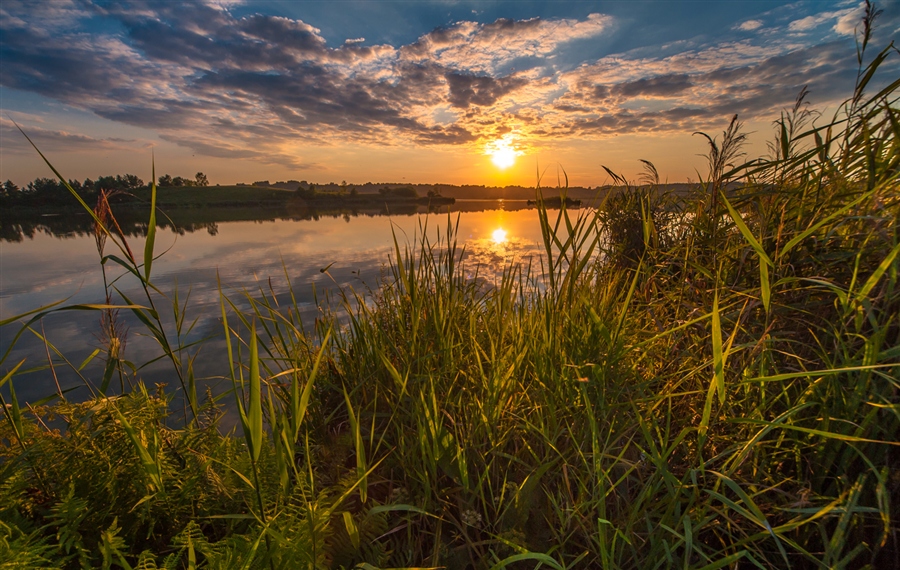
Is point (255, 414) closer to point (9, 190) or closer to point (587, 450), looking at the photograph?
point (587, 450)

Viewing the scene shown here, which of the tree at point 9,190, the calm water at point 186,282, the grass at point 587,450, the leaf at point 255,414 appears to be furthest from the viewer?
the tree at point 9,190

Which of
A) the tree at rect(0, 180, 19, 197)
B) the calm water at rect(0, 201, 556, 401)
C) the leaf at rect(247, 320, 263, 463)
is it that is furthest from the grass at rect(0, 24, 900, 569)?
the tree at rect(0, 180, 19, 197)

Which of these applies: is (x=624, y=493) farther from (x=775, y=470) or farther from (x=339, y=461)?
(x=339, y=461)

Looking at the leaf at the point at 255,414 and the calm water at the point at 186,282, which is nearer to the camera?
the leaf at the point at 255,414

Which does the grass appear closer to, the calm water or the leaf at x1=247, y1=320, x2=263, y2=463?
the leaf at x1=247, y1=320, x2=263, y2=463

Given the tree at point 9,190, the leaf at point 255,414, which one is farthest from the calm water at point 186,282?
the tree at point 9,190

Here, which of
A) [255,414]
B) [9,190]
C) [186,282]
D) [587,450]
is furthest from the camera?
[9,190]

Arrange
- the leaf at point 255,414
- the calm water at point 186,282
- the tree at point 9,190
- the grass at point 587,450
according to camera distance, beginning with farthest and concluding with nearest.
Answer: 1. the tree at point 9,190
2. the calm water at point 186,282
3. the grass at point 587,450
4. the leaf at point 255,414

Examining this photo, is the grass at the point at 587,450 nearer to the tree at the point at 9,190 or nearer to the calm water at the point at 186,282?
the calm water at the point at 186,282

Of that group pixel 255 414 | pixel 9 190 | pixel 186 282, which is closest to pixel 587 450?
pixel 255 414

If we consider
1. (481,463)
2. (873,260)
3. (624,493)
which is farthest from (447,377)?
(873,260)

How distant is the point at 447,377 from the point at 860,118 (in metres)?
2.04

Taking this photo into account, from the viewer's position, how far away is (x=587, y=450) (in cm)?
159

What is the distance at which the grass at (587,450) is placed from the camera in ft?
3.74
